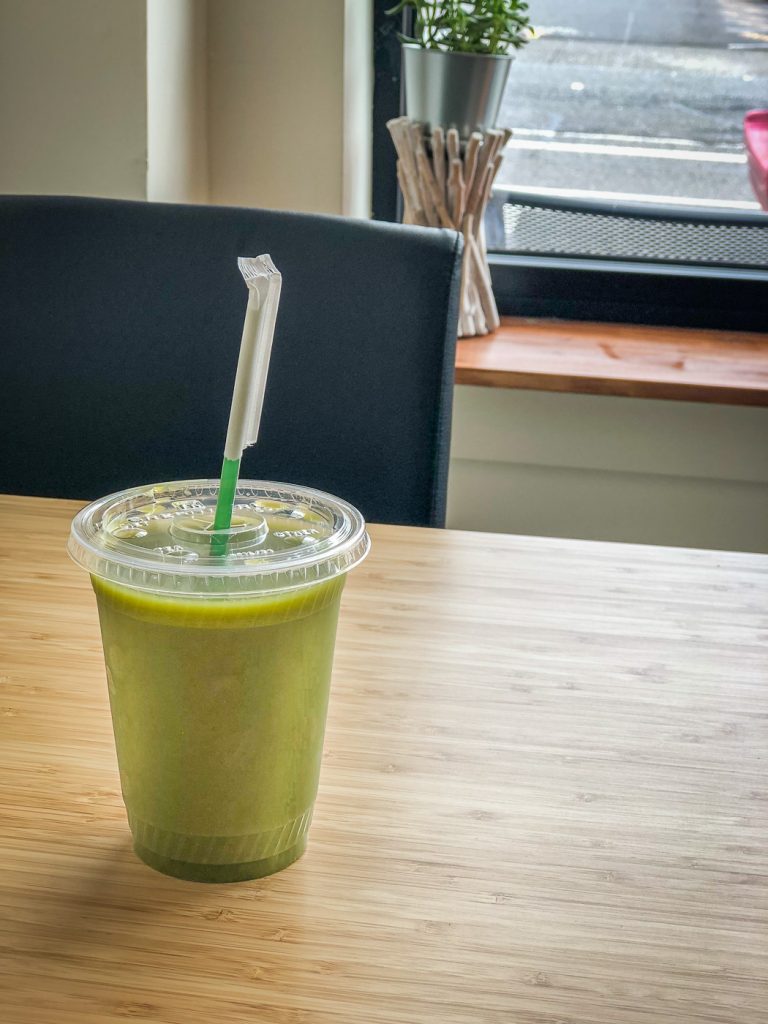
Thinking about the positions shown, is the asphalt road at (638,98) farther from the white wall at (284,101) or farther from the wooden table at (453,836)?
the wooden table at (453,836)

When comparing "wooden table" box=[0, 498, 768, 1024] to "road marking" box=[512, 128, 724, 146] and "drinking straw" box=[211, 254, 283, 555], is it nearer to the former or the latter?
"drinking straw" box=[211, 254, 283, 555]

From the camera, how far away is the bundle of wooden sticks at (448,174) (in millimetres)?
1731

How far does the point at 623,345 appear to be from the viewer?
1.95 metres

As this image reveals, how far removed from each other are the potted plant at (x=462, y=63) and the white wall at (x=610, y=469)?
0.42 metres

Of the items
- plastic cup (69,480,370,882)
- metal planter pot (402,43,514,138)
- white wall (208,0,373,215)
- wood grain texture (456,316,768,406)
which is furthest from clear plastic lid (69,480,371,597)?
white wall (208,0,373,215)

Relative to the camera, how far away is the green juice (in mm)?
451

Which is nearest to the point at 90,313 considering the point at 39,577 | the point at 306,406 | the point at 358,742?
the point at 306,406

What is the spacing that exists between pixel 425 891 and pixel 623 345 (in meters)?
1.57

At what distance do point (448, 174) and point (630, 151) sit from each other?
0.47m

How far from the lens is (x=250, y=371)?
1.47 ft

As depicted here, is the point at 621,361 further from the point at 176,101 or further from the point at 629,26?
the point at 176,101

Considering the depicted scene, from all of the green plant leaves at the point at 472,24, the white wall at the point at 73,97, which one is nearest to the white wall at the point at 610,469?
the green plant leaves at the point at 472,24

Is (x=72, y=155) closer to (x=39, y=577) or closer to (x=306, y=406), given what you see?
(x=306, y=406)

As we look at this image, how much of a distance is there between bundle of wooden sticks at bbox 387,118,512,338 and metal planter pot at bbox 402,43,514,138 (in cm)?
2
